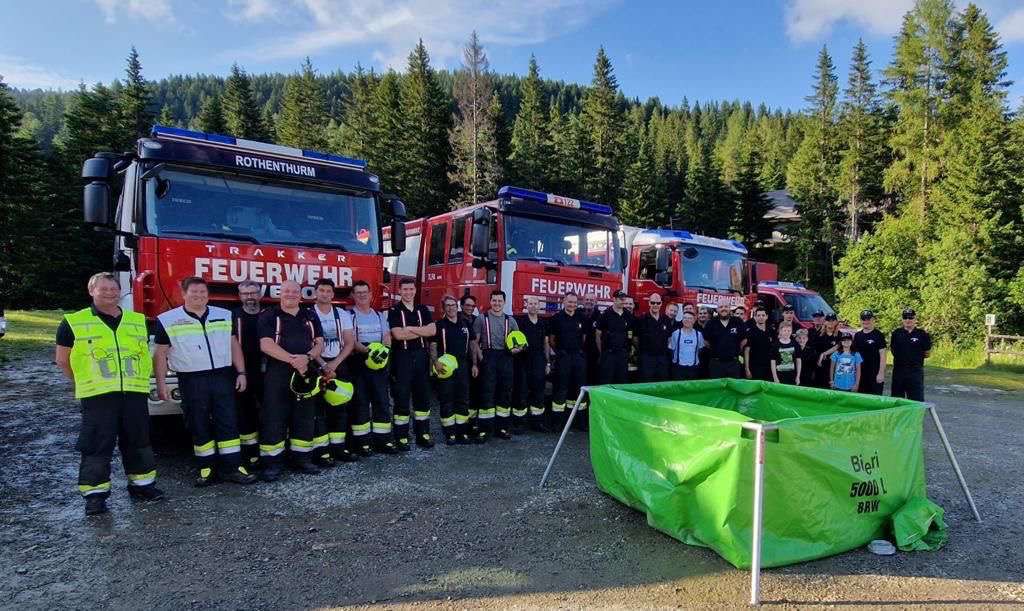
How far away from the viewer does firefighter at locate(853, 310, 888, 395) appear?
806 cm

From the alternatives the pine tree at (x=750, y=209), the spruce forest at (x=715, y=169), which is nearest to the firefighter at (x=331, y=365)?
the spruce forest at (x=715, y=169)

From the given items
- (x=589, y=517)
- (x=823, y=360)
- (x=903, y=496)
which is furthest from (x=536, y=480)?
(x=823, y=360)

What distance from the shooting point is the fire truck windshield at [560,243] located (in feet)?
26.3

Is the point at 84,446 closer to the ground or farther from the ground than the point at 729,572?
farther from the ground

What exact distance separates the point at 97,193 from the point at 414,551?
14.1ft

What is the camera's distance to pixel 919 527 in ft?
13.1

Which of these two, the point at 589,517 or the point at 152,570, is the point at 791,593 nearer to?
the point at 589,517

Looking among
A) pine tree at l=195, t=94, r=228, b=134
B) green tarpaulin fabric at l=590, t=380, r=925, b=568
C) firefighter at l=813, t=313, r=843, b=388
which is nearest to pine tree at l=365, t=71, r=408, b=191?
pine tree at l=195, t=94, r=228, b=134

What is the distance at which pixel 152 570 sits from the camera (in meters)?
3.53

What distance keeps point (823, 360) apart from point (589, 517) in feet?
17.7

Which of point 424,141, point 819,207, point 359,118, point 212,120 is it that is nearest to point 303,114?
point 359,118

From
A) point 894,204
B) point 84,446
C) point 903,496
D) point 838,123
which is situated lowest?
point 903,496

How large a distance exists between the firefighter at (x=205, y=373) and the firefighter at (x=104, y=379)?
26 centimetres

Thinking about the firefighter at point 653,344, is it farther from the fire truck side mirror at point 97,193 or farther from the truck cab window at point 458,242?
the fire truck side mirror at point 97,193
